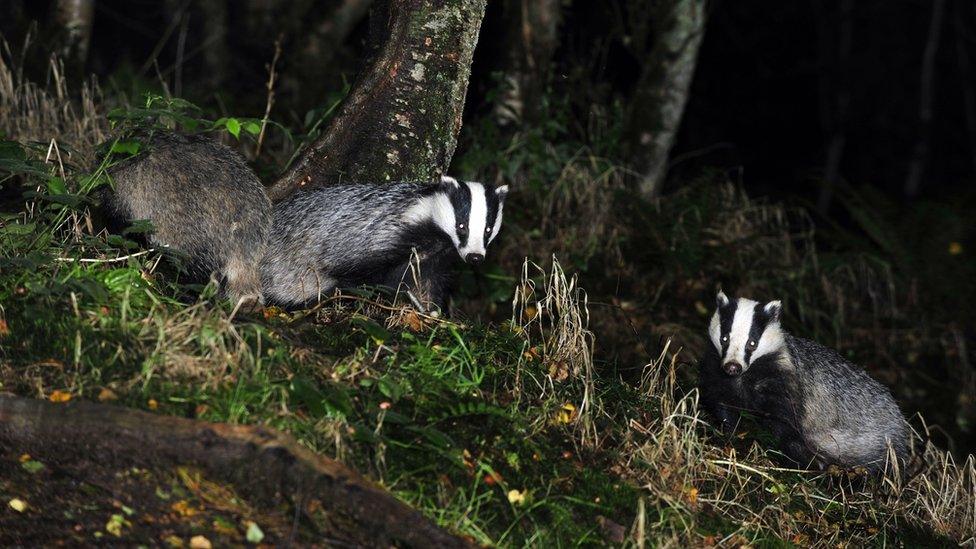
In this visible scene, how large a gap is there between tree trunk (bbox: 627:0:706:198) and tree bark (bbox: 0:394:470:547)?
5492 mm

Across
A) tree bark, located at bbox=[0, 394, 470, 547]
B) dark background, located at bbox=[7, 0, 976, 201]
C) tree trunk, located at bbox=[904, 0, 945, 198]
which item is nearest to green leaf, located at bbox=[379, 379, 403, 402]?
tree bark, located at bbox=[0, 394, 470, 547]

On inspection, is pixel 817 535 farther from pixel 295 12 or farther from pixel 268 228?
pixel 295 12

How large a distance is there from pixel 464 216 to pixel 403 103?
71cm

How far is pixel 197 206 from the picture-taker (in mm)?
4188

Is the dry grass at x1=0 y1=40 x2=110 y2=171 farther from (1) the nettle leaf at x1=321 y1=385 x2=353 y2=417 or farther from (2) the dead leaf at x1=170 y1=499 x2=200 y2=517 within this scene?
(2) the dead leaf at x1=170 y1=499 x2=200 y2=517

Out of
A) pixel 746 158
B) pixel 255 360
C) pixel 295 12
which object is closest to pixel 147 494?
pixel 255 360

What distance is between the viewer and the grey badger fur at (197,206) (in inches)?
163

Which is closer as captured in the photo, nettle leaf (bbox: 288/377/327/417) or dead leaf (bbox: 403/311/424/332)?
nettle leaf (bbox: 288/377/327/417)

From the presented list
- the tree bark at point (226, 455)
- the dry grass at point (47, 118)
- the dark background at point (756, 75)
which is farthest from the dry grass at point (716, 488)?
the dark background at point (756, 75)

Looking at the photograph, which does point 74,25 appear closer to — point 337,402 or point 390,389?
point 390,389

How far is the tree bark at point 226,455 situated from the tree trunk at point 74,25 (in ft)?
15.8

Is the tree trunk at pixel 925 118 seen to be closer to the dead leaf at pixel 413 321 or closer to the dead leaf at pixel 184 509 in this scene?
the dead leaf at pixel 413 321

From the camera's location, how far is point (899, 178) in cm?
1695

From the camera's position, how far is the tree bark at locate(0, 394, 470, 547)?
9.73ft
